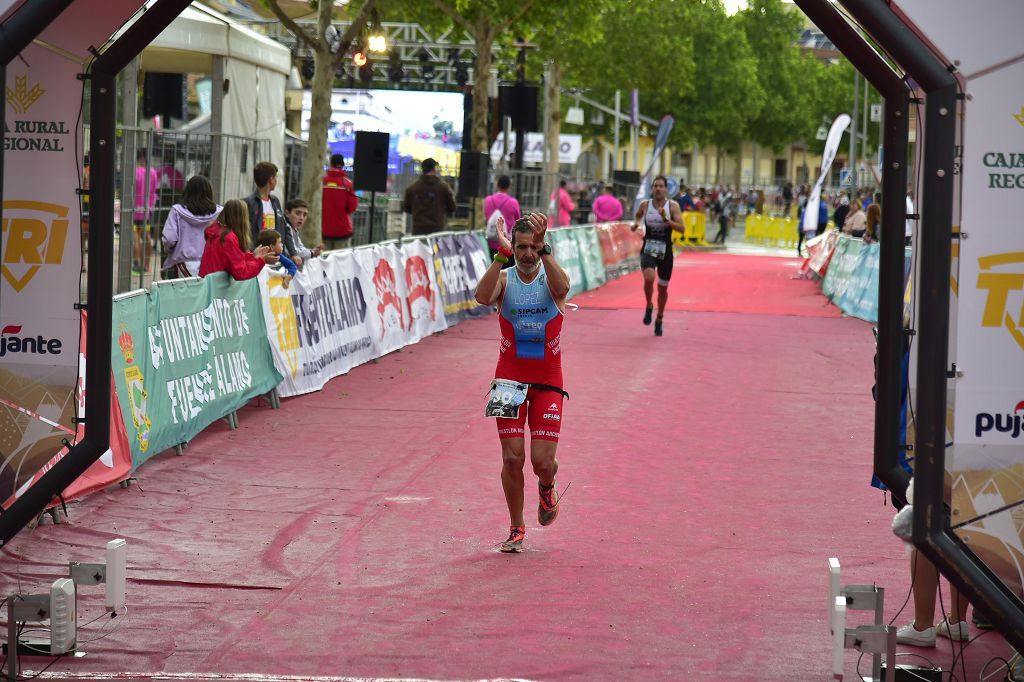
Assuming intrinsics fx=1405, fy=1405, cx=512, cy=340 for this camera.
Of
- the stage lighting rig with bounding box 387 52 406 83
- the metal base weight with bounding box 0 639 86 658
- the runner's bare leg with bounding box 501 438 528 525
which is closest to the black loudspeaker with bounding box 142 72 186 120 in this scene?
the stage lighting rig with bounding box 387 52 406 83

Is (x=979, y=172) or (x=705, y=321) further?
(x=705, y=321)

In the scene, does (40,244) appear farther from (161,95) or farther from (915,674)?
(161,95)

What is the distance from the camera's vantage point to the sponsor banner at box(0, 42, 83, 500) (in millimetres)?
6664

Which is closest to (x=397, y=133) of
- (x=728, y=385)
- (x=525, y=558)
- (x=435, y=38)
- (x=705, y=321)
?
(x=435, y=38)

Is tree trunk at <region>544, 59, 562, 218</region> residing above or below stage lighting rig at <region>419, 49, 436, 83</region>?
below

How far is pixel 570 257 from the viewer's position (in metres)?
27.6

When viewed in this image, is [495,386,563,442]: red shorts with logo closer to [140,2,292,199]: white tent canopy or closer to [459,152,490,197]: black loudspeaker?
[140,2,292,199]: white tent canopy

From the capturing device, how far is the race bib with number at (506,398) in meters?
8.07

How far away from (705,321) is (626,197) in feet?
86.3

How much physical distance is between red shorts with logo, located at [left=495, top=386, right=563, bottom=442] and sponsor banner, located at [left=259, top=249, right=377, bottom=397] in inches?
198

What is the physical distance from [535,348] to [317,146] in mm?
11668

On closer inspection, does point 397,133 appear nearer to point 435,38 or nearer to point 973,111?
point 435,38

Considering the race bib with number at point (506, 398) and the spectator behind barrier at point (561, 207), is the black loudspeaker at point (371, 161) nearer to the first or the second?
the race bib with number at point (506, 398)

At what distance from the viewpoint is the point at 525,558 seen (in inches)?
320
